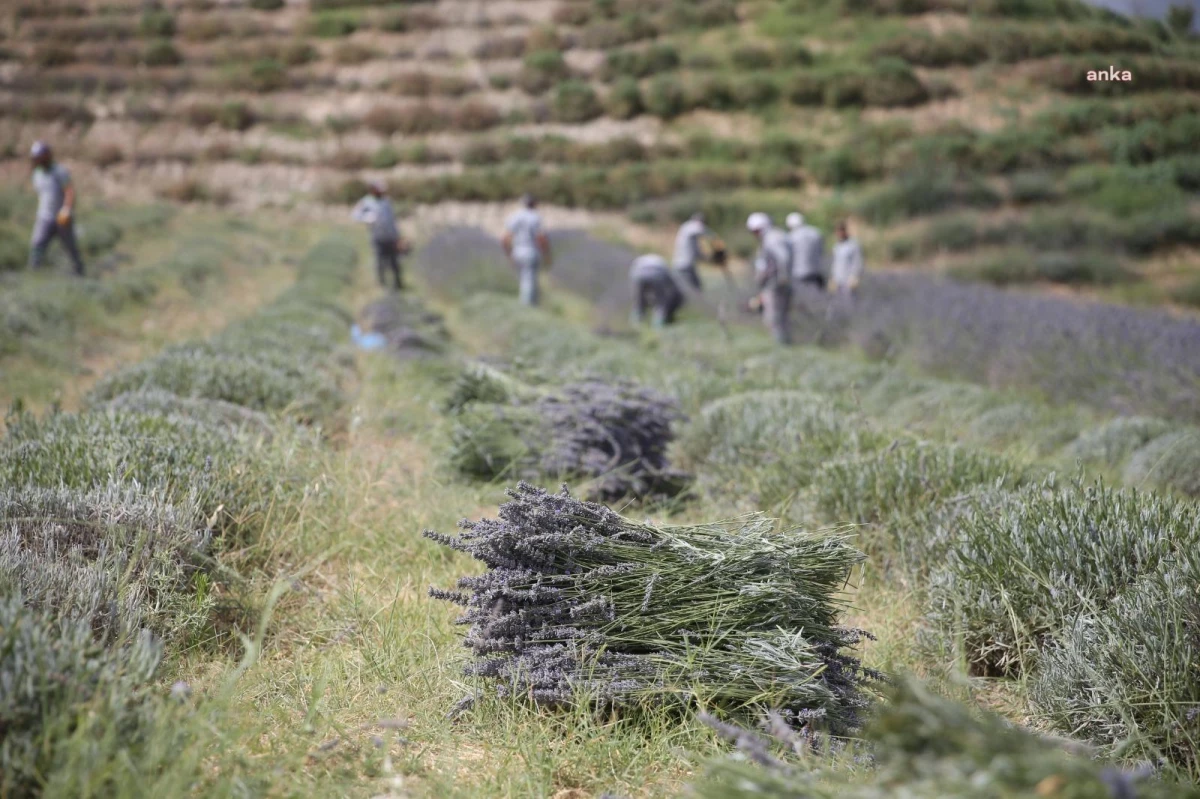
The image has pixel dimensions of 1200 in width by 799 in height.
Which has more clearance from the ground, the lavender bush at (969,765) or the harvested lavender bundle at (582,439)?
the lavender bush at (969,765)

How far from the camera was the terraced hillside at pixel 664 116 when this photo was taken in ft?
79.9

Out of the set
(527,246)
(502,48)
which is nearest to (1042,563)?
(527,246)

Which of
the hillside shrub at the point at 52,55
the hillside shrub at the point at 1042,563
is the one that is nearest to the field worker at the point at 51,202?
the hillside shrub at the point at 1042,563

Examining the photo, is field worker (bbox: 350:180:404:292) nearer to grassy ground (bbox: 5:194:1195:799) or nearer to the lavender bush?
grassy ground (bbox: 5:194:1195:799)

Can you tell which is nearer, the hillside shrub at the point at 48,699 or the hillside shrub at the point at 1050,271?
the hillside shrub at the point at 48,699

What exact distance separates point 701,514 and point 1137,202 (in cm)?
2584

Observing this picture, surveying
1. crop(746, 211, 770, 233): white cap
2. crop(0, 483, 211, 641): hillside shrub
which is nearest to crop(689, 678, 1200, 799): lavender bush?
crop(0, 483, 211, 641): hillside shrub

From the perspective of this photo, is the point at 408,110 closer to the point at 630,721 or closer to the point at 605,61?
the point at 605,61

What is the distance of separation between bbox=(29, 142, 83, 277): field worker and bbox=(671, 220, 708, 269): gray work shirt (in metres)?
8.27

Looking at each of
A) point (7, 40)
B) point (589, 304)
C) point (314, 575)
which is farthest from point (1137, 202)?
point (7, 40)

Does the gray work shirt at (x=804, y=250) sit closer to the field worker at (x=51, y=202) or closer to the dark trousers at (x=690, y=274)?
the dark trousers at (x=690, y=274)

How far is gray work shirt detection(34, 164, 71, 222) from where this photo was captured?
10523 mm

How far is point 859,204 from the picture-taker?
94.4ft

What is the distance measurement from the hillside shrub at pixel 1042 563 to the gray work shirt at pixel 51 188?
11.5 metres
